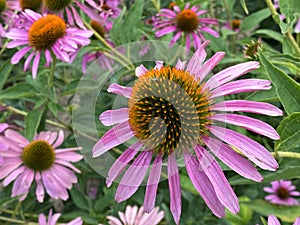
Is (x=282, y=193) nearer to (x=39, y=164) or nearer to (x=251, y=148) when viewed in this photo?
(x=39, y=164)

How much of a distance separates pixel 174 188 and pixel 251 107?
13cm

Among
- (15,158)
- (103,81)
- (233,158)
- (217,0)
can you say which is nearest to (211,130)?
(233,158)

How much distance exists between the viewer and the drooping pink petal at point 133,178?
0.59 metres

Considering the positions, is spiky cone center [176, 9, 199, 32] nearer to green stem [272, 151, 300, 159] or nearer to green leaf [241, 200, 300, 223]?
green leaf [241, 200, 300, 223]

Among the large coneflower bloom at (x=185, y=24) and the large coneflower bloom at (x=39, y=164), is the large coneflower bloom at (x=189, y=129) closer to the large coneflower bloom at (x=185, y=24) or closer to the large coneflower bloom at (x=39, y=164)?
the large coneflower bloom at (x=39, y=164)

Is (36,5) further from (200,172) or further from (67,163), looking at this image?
(200,172)

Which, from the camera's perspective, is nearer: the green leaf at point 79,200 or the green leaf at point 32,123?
the green leaf at point 32,123

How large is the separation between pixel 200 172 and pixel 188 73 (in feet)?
0.45

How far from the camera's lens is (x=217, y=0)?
157 centimetres

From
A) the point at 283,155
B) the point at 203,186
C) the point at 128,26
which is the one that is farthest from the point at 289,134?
the point at 128,26

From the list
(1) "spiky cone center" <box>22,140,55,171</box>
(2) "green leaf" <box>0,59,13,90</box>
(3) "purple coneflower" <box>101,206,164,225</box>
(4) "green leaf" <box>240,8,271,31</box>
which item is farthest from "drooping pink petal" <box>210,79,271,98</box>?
(4) "green leaf" <box>240,8,271,31</box>

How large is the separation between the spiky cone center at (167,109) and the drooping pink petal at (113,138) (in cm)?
1

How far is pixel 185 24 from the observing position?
1.25 m

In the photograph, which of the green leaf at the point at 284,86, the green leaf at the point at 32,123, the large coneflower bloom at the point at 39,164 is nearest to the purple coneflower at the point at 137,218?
the large coneflower bloom at the point at 39,164
